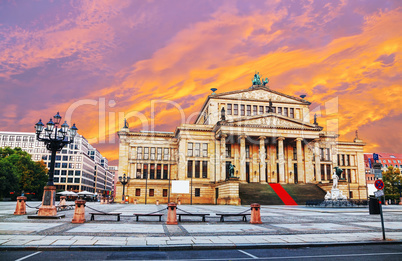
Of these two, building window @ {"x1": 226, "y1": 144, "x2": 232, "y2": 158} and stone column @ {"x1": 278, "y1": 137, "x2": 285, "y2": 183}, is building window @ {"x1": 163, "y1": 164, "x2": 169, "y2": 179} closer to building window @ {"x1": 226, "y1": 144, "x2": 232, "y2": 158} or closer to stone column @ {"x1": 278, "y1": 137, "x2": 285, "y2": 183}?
building window @ {"x1": 226, "y1": 144, "x2": 232, "y2": 158}

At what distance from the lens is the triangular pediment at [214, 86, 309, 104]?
2605 inches

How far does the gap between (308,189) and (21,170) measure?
64.0 metres

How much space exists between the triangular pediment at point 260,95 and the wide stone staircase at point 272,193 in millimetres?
20407

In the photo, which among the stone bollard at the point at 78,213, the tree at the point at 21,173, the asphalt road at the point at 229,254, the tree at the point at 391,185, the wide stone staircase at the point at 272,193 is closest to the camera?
the asphalt road at the point at 229,254

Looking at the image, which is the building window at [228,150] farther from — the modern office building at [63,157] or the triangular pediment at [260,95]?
the modern office building at [63,157]

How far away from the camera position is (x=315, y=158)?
64.6m

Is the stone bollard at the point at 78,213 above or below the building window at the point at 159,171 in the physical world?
below

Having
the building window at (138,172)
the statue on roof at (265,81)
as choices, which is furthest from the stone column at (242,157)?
the building window at (138,172)

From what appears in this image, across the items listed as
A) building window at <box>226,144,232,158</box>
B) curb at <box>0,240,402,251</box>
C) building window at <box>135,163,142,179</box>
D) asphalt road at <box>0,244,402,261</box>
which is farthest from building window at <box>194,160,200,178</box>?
asphalt road at <box>0,244,402,261</box>

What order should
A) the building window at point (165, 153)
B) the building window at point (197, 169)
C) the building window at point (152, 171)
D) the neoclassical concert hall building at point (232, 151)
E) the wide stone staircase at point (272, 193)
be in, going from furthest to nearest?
the building window at point (165, 153)
the building window at point (152, 171)
the building window at point (197, 169)
the neoclassical concert hall building at point (232, 151)
the wide stone staircase at point (272, 193)

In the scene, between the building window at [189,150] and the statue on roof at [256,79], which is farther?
the statue on roof at [256,79]

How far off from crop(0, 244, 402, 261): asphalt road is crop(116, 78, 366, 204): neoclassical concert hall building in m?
43.2

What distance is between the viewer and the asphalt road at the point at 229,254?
9148mm

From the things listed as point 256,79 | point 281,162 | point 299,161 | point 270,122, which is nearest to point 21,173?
point 270,122
